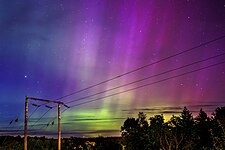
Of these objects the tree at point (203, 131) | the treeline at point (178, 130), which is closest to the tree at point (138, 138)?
the treeline at point (178, 130)

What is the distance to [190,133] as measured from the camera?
78375 mm

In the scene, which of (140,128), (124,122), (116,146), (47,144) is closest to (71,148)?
(47,144)

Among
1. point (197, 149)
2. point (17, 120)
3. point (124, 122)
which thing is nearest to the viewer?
point (17, 120)

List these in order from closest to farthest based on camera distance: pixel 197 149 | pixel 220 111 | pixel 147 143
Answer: pixel 197 149
pixel 147 143
pixel 220 111

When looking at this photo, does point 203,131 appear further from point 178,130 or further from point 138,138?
point 138,138

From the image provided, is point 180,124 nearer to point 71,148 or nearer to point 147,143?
point 147,143

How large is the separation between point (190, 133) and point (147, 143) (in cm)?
1109

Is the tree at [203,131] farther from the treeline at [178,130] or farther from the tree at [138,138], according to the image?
the tree at [138,138]

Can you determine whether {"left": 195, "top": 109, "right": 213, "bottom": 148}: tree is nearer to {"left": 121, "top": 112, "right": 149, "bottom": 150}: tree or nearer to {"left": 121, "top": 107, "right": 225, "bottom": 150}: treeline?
{"left": 121, "top": 107, "right": 225, "bottom": 150}: treeline

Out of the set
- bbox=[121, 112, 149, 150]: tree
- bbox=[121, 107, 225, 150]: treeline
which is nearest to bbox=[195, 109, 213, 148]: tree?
bbox=[121, 107, 225, 150]: treeline

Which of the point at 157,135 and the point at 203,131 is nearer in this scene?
the point at 157,135

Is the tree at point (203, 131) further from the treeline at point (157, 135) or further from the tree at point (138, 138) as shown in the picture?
the tree at point (138, 138)

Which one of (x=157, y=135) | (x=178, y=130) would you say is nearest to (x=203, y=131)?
(x=178, y=130)

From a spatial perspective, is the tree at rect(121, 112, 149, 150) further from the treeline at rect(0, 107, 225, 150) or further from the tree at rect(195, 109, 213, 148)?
the tree at rect(195, 109, 213, 148)
